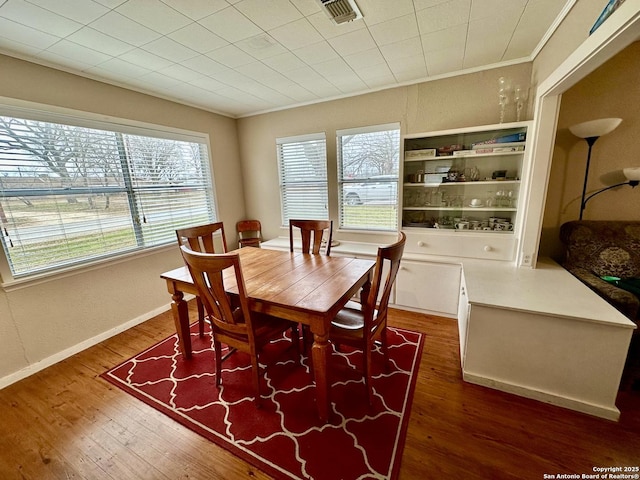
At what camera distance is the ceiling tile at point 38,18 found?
4.62 feet

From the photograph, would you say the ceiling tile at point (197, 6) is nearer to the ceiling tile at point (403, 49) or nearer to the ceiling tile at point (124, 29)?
the ceiling tile at point (124, 29)

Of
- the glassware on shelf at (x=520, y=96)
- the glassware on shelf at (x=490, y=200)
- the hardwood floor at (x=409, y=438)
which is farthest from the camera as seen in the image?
the glassware on shelf at (x=490, y=200)

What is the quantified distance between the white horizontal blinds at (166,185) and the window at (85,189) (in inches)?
0.4

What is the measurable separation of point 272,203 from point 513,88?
3.04 metres

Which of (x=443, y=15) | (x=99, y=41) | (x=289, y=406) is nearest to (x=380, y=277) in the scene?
(x=289, y=406)

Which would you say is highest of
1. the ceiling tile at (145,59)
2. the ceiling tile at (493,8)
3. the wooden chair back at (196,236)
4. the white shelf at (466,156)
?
the ceiling tile at (145,59)

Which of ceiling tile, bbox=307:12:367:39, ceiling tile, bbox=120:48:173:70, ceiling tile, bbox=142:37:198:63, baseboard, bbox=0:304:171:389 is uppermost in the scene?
ceiling tile, bbox=120:48:173:70

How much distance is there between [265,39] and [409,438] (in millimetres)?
2732

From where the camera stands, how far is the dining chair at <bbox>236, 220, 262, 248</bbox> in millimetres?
3861

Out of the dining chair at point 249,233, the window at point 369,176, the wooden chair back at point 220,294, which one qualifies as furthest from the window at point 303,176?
the wooden chair back at point 220,294

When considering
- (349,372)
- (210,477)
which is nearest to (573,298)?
(349,372)

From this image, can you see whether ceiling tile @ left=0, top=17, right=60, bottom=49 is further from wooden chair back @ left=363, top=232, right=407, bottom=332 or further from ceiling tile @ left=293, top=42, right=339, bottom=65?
wooden chair back @ left=363, top=232, right=407, bottom=332

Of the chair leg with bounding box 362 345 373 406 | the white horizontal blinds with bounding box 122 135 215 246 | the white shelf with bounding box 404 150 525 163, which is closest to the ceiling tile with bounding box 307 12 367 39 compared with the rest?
the white shelf with bounding box 404 150 525 163

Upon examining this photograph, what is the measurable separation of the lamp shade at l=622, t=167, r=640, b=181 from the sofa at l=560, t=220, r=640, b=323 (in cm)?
37
